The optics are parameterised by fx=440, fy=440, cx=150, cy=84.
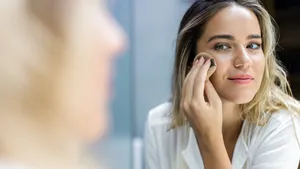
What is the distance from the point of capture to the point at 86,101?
0.47 m

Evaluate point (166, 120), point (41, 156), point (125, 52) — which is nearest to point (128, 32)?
point (125, 52)

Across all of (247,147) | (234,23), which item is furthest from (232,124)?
(234,23)

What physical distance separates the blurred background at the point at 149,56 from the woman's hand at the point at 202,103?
0.35ft

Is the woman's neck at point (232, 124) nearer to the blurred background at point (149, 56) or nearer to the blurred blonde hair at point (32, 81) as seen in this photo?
the blurred background at point (149, 56)

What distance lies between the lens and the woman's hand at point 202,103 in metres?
0.56

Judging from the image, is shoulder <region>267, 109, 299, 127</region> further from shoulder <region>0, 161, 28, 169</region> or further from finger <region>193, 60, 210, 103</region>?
shoulder <region>0, 161, 28, 169</region>

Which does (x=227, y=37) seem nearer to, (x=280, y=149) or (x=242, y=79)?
(x=242, y=79)

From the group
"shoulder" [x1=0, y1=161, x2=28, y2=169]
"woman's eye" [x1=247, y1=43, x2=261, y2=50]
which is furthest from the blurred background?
"shoulder" [x1=0, y1=161, x2=28, y2=169]

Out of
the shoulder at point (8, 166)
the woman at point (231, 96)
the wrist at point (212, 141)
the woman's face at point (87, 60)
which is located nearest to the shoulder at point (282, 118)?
the woman at point (231, 96)

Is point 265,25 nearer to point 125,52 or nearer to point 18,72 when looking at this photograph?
point 125,52

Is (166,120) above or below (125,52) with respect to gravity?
below

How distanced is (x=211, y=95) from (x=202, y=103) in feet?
0.06

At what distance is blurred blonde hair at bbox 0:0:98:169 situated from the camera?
0.38 metres

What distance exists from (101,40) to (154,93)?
26 centimetres
